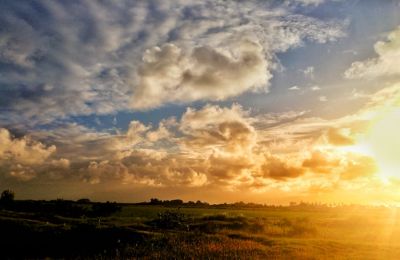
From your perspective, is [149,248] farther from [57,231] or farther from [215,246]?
[57,231]

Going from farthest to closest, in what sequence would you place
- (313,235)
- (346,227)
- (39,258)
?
(346,227) → (313,235) → (39,258)

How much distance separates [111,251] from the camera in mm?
33125

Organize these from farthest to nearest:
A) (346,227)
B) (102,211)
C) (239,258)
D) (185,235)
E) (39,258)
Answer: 1. (102,211)
2. (346,227)
3. (185,235)
4. (39,258)
5. (239,258)

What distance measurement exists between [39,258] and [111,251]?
18.3 feet

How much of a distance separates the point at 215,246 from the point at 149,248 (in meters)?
5.27

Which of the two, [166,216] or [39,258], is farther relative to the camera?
[166,216]

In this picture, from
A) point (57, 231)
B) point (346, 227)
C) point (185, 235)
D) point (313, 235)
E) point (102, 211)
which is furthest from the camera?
A: point (102, 211)

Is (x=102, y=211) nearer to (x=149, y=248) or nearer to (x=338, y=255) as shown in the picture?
(x=149, y=248)

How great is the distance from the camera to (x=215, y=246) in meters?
33.9

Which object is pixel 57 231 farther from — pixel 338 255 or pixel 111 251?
pixel 338 255

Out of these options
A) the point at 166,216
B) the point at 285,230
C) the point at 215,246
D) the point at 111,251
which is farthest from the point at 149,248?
the point at 285,230

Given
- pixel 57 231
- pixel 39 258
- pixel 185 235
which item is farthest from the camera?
pixel 57 231

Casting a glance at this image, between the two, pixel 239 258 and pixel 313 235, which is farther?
pixel 313 235

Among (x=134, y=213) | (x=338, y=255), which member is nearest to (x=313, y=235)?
(x=338, y=255)
